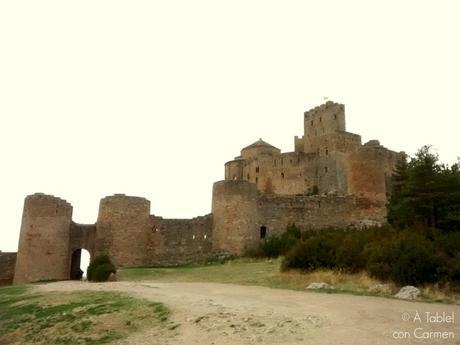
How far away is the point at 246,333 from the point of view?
31.2 feet

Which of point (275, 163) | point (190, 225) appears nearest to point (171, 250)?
point (190, 225)

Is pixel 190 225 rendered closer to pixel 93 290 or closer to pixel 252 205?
pixel 252 205

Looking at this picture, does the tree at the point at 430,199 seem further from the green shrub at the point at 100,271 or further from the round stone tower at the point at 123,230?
the round stone tower at the point at 123,230

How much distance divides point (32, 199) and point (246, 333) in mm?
23072

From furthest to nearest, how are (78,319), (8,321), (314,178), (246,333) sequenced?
(314,178) < (8,321) < (78,319) < (246,333)

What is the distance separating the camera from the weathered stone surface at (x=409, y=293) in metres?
13.1

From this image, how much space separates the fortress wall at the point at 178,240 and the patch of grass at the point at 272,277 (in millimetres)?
2026

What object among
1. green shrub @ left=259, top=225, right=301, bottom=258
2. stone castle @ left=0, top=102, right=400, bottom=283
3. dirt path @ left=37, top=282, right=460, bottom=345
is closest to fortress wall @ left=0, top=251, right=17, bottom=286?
stone castle @ left=0, top=102, right=400, bottom=283

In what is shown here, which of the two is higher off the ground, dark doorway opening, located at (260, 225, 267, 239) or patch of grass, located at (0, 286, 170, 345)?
dark doorway opening, located at (260, 225, 267, 239)

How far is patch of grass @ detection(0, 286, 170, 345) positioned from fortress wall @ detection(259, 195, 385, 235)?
53.3 feet

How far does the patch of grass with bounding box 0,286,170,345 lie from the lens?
36.9ft

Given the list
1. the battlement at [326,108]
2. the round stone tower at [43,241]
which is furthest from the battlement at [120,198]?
the battlement at [326,108]

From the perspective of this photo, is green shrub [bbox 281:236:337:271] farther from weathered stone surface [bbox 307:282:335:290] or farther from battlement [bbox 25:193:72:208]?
battlement [bbox 25:193:72:208]

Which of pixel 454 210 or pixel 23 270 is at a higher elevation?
pixel 454 210
